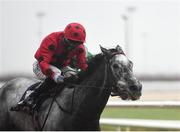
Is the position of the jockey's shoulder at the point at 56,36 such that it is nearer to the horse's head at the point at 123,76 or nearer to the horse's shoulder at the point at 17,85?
the horse's head at the point at 123,76

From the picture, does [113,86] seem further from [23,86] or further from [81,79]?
[23,86]

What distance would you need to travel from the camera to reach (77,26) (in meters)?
6.75

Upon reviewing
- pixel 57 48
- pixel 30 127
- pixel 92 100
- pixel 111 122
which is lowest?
pixel 111 122

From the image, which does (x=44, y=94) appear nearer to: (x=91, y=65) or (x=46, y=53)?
(x=46, y=53)

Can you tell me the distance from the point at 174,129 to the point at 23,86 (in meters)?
3.00

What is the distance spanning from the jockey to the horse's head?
18.7 inches

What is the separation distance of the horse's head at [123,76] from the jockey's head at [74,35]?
1.30 feet

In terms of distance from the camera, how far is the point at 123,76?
624 centimetres

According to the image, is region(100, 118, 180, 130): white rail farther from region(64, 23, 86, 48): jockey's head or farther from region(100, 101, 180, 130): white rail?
region(64, 23, 86, 48): jockey's head

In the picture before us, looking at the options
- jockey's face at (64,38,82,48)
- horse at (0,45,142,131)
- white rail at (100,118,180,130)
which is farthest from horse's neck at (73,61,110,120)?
white rail at (100,118,180,130)

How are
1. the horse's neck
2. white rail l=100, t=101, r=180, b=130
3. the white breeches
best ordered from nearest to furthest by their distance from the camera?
the horse's neck, the white breeches, white rail l=100, t=101, r=180, b=130

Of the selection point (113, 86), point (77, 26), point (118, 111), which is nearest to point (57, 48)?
point (77, 26)

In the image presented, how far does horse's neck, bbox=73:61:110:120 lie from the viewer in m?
6.47

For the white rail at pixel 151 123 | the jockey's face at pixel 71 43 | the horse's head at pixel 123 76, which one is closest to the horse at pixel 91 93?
the horse's head at pixel 123 76
